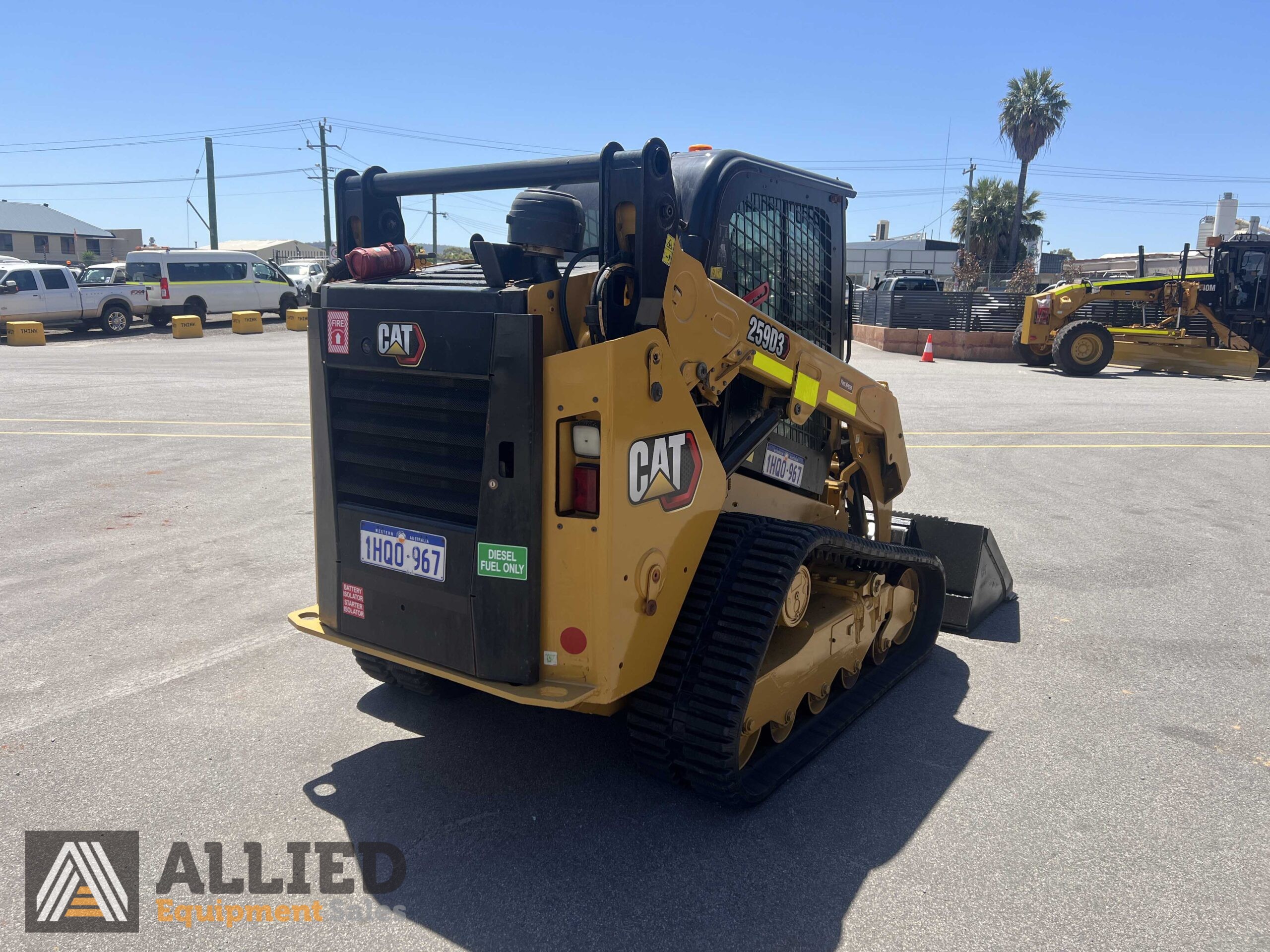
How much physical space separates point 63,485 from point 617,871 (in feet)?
24.2

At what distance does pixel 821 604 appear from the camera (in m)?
4.29

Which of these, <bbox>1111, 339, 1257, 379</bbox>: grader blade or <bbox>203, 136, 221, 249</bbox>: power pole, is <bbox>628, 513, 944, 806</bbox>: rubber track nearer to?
<bbox>1111, 339, 1257, 379</bbox>: grader blade

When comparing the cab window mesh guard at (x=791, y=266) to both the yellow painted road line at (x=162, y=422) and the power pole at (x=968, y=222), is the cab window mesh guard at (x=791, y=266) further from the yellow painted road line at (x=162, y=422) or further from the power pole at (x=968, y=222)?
the power pole at (x=968, y=222)

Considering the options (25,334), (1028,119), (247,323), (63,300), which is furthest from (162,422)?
(1028,119)

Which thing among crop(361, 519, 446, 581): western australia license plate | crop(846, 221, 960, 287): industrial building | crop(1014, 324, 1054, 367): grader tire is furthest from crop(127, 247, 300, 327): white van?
crop(846, 221, 960, 287): industrial building

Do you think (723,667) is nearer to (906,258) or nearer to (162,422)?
(162,422)

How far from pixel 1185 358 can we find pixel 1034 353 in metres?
3.03

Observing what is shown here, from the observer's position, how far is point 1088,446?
11.7m

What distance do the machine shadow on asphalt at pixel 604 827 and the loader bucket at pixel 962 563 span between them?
1.19m

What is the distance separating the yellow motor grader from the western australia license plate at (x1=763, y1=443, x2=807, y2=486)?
56.3 feet

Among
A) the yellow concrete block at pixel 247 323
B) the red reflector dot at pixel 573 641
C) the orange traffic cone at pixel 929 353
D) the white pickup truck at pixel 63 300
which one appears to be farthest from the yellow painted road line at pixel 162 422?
the orange traffic cone at pixel 929 353

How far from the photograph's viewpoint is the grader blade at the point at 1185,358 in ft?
64.8

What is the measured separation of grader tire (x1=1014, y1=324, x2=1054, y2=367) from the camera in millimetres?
20859

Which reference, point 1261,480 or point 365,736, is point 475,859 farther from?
point 1261,480
